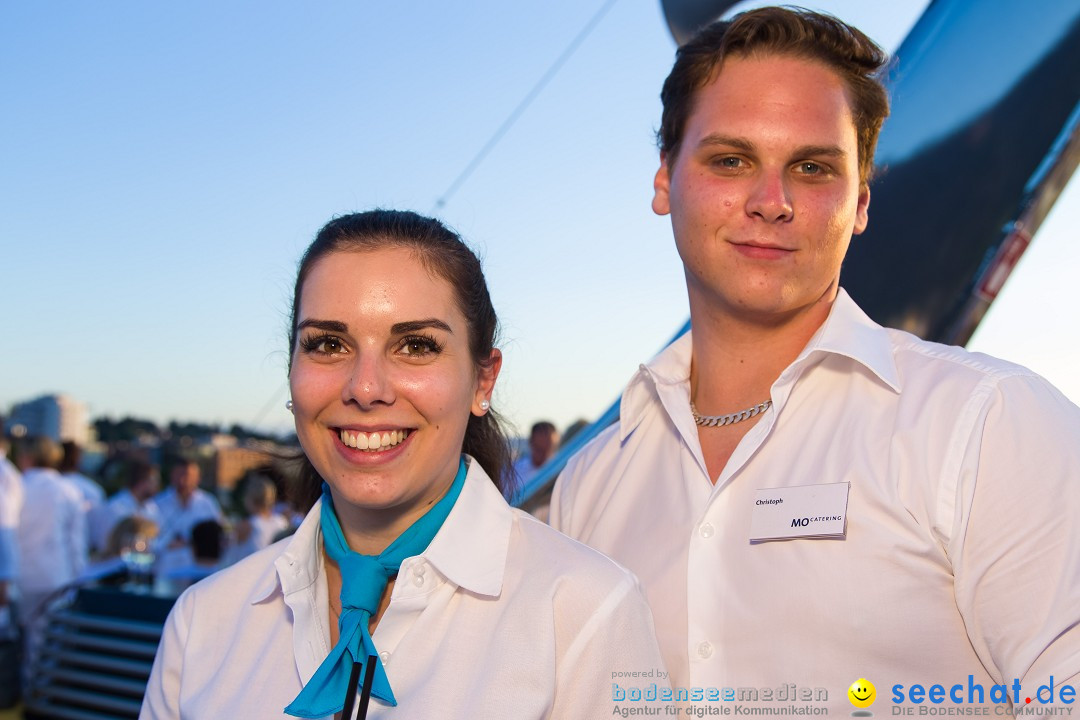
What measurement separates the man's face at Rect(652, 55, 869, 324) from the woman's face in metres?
0.57

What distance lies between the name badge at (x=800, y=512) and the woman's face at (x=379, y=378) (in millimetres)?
583

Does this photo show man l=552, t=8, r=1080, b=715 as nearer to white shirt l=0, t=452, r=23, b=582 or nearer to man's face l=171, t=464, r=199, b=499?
white shirt l=0, t=452, r=23, b=582

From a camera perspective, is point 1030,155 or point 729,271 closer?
point 729,271

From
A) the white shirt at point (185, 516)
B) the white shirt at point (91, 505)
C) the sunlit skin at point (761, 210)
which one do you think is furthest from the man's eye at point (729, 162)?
the white shirt at point (91, 505)

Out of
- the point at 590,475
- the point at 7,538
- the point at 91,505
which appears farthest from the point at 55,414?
the point at 590,475

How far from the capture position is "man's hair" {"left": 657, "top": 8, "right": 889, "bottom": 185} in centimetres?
197

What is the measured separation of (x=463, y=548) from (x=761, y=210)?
87 cm

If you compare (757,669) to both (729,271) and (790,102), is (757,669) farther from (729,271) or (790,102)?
(790,102)

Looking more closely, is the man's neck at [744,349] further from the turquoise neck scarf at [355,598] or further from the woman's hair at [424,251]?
the turquoise neck scarf at [355,598]

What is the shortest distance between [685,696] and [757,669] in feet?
0.46

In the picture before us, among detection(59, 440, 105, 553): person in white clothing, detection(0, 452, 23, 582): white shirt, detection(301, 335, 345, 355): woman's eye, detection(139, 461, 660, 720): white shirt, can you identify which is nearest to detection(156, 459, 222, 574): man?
detection(59, 440, 105, 553): person in white clothing

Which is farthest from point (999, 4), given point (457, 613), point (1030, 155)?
point (457, 613)

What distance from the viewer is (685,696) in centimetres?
169

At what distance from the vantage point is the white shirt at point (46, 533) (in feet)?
23.0
